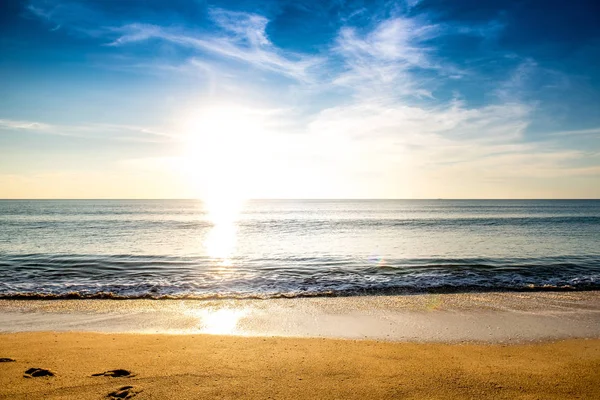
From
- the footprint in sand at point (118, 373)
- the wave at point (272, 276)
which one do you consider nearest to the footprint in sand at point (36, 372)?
the footprint in sand at point (118, 373)

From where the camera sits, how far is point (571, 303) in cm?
1148

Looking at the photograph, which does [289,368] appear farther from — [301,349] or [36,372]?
[36,372]

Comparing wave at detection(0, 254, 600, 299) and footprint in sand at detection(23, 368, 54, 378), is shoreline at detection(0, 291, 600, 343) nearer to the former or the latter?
wave at detection(0, 254, 600, 299)

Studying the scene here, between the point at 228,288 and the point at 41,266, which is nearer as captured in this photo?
the point at 228,288

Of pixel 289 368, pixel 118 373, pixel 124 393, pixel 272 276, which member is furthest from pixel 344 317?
pixel 272 276

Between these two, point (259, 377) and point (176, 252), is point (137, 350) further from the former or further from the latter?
point (176, 252)

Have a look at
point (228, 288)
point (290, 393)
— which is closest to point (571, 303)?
point (290, 393)

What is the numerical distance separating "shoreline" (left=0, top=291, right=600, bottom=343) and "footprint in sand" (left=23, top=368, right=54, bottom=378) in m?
2.80

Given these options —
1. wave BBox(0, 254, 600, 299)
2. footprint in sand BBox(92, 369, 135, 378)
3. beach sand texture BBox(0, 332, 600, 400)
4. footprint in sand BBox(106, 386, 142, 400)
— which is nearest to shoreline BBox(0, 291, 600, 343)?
beach sand texture BBox(0, 332, 600, 400)

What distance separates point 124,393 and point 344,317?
6168 mm

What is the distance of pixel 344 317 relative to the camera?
9.91 m

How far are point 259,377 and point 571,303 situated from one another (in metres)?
11.1

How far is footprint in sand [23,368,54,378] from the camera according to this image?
5.57 meters

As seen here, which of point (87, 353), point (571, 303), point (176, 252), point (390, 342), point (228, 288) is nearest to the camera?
point (87, 353)
